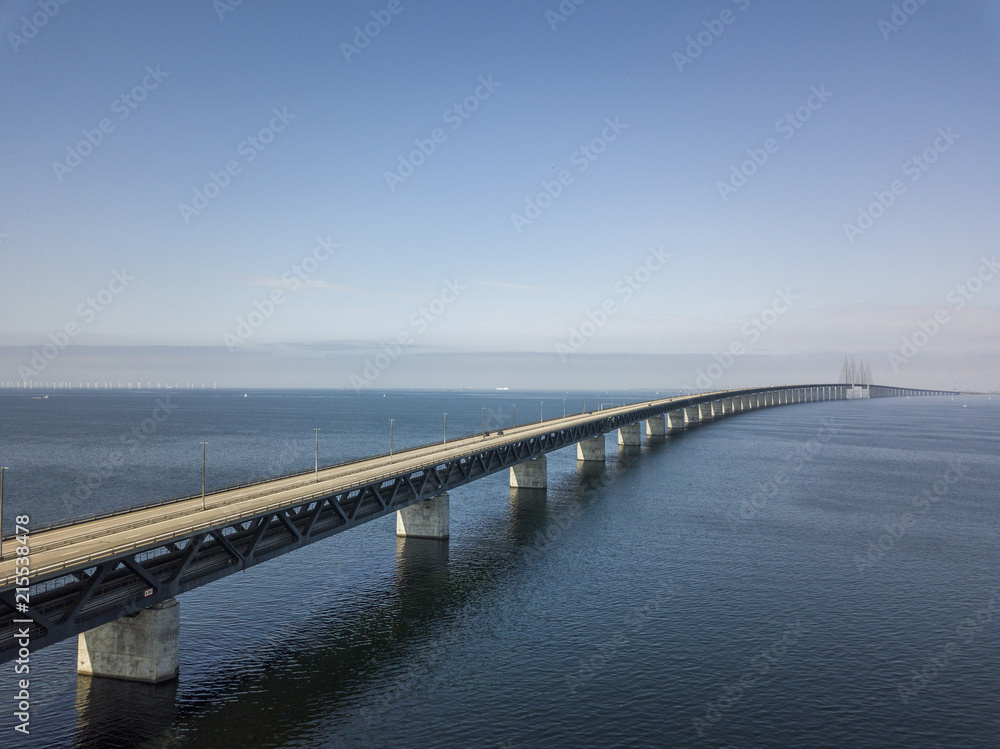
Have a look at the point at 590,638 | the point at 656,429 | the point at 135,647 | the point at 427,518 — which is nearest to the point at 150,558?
the point at 135,647

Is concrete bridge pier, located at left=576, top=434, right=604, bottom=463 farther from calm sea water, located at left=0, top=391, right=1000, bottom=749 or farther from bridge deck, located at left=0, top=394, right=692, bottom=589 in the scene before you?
bridge deck, located at left=0, top=394, right=692, bottom=589

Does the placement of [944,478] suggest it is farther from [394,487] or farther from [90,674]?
[90,674]

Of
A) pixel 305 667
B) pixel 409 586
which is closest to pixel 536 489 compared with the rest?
pixel 409 586

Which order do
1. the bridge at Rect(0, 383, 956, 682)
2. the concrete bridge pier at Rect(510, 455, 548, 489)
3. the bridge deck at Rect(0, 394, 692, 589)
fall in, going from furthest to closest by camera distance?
the concrete bridge pier at Rect(510, 455, 548, 489) < the bridge deck at Rect(0, 394, 692, 589) < the bridge at Rect(0, 383, 956, 682)

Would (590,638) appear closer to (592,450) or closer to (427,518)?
(427,518)

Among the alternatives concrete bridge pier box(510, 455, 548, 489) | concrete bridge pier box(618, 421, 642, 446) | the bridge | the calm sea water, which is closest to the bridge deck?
the bridge

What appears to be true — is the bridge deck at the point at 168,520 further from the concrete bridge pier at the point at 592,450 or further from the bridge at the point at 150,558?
the concrete bridge pier at the point at 592,450
